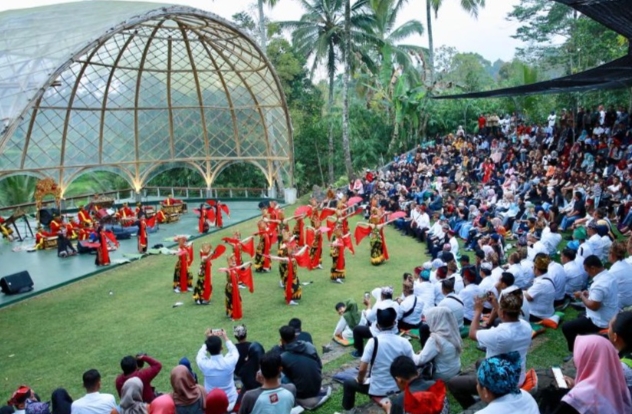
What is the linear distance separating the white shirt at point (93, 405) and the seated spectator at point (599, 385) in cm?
365

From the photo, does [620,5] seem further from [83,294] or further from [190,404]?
[83,294]

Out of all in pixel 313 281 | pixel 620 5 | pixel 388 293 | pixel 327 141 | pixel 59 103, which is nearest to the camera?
pixel 388 293

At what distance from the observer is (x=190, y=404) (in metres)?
4.80

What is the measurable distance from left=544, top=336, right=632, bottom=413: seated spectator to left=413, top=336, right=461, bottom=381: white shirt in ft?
4.25

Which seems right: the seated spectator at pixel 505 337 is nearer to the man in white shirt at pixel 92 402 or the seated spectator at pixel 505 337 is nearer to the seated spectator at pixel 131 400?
the seated spectator at pixel 131 400

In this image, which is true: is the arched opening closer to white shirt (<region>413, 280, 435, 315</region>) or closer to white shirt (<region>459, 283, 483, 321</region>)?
white shirt (<region>413, 280, 435, 315</region>)

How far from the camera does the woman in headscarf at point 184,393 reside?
187 inches

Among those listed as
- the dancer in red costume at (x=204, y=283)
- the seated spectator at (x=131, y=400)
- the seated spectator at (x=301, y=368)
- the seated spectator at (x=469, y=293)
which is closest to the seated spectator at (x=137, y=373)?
the seated spectator at (x=131, y=400)

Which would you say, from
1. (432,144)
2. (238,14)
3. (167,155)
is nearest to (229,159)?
(167,155)

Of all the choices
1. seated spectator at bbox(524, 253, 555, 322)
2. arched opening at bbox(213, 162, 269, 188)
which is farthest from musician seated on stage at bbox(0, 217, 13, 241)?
seated spectator at bbox(524, 253, 555, 322)

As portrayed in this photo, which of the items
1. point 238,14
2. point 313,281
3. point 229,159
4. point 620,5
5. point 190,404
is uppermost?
point 238,14

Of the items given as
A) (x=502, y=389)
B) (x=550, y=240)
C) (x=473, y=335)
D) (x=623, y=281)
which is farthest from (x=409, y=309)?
(x=550, y=240)

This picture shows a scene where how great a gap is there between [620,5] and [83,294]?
1104 cm

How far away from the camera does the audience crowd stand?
152 inches
